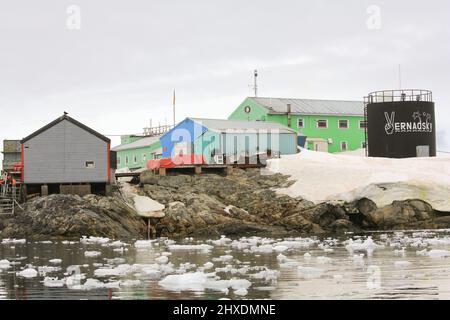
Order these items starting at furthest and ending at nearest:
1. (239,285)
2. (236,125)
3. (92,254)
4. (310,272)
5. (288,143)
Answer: (236,125), (288,143), (92,254), (310,272), (239,285)

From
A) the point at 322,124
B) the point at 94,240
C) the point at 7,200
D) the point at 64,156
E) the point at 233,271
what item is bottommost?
the point at 94,240

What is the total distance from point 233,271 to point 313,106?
1927 inches

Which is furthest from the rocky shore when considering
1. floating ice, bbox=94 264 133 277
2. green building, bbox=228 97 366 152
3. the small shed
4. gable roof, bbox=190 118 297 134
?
green building, bbox=228 97 366 152

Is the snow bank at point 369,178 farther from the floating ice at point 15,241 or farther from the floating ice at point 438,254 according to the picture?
the floating ice at point 438,254

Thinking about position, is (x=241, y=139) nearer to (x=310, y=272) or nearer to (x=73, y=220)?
(x=73, y=220)

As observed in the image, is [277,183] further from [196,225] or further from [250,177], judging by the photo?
[196,225]

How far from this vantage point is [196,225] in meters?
40.7

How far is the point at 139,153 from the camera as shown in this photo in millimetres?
70625

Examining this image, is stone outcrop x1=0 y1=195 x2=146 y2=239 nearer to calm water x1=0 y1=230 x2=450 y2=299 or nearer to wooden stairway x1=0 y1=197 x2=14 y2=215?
wooden stairway x1=0 y1=197 x2=14 y2=215

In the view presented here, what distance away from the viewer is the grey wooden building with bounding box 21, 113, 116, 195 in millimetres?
43156

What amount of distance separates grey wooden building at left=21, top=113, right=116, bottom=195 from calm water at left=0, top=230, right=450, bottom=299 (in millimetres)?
10997

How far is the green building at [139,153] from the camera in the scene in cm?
6731

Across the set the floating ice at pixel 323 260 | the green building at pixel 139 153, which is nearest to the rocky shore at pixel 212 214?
the floating ice at pixel 323 260

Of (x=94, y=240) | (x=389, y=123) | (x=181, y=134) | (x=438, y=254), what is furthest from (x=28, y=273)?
(x=181, y=134)
